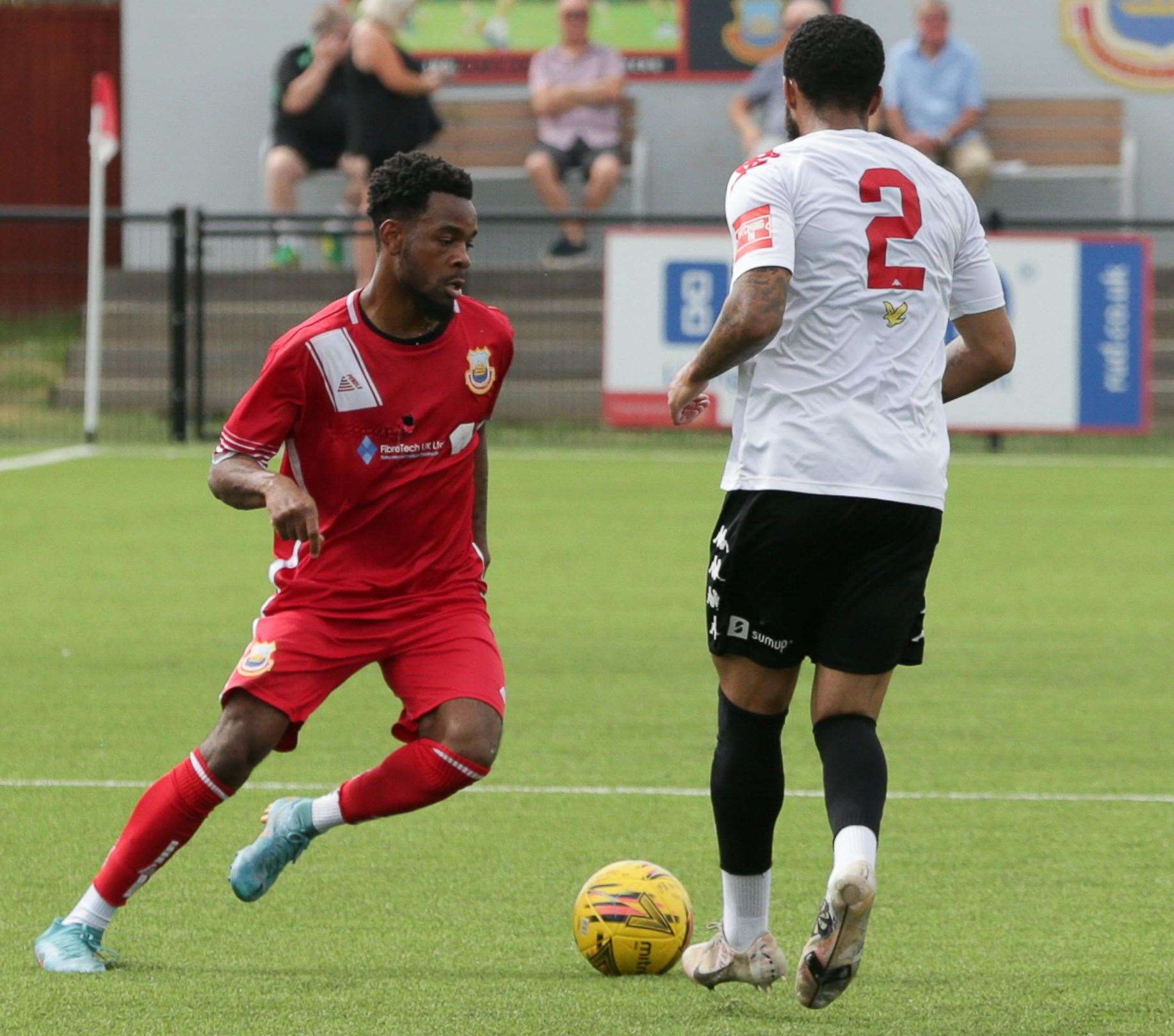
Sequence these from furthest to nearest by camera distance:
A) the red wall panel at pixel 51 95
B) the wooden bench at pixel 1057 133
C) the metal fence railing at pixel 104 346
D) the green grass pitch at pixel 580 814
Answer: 1. the red wall panel at pixel 51 95
2. the wooden bench at pixel 1057 133
3. the metal fence railing at pixel 104 346
4. the green grass pitch at pixel 580 814

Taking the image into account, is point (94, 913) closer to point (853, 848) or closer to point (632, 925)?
point (632, 925)

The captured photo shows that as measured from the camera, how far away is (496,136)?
2061 cm

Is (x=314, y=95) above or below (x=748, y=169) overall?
above

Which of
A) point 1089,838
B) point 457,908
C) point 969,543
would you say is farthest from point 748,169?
point 969,543

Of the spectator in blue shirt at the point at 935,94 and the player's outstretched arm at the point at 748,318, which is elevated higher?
the spectator in blue shirt at the point at 935,94

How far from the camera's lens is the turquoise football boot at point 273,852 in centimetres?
506

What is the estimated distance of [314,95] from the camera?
18500mm

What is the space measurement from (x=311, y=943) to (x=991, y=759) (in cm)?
286

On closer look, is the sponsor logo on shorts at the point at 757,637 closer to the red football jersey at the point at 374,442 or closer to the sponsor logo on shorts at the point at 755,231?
the sponsor logo on shorts at the point at 755,231

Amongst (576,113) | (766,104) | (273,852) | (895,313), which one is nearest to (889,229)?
(895,313)

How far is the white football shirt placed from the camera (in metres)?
4.45

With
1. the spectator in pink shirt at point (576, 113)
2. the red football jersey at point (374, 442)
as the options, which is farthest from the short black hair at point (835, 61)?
the spectator in pink shirt at point (576, 113)

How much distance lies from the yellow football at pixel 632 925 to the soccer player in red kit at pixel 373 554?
0.39 meters

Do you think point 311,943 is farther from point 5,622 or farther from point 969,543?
Answer: point 969,543
